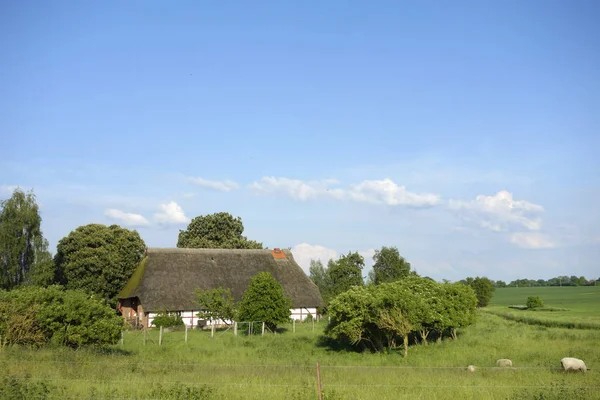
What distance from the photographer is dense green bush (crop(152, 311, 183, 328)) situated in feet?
131

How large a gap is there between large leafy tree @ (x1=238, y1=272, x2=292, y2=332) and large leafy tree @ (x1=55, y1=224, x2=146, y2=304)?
18065 mm

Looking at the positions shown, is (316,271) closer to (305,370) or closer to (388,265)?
(388,265)

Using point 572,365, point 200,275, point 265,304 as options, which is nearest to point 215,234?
point 200,275

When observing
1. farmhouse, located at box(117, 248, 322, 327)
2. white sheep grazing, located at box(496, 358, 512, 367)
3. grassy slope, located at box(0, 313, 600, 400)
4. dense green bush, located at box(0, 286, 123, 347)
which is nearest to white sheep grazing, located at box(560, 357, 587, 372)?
grassy slope, located at box(0, 313, 600, 400)

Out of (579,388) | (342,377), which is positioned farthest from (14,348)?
(579,388)

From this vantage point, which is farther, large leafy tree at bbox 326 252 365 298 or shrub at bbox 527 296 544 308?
shrub at bbox 527 296 544 308

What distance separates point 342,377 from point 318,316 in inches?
1336

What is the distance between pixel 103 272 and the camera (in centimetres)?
4725

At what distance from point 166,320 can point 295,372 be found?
2455 centimetres

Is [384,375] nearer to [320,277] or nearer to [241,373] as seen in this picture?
[241,373]

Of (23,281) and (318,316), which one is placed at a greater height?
(23,281)

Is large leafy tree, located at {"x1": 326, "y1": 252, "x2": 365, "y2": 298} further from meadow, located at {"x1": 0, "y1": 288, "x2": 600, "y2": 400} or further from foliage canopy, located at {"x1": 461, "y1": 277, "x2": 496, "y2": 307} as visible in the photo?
foliage canopy, located at {"x1": 461, "y1": 277, "x2": 496, "y2": 307}

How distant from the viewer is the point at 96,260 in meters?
46.8

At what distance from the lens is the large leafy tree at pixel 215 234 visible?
63.6 m
